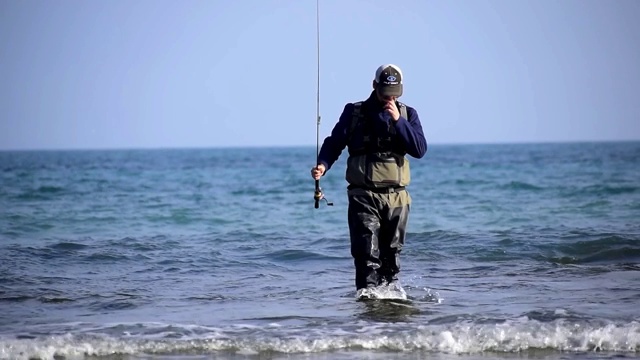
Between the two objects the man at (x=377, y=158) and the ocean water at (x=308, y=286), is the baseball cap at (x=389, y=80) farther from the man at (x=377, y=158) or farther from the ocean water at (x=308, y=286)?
the ocean water at (x=308, y=286)

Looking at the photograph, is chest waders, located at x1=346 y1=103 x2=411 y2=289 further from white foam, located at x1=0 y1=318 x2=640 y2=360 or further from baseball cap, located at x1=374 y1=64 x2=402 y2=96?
white foam, located at x1=0 y1=318 x2=640 y2=360

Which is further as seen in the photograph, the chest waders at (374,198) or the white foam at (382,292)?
the white foam at (382,292)

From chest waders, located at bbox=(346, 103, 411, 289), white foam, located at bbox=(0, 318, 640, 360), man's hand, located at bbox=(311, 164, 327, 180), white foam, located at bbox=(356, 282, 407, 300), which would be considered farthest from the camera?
white foam, located at bbox=(356, 282, 407, 300)

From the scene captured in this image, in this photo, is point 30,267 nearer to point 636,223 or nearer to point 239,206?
point 636,223

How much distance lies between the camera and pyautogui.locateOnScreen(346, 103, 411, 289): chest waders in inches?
284

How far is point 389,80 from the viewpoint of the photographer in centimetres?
703

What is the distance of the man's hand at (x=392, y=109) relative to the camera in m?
7.01

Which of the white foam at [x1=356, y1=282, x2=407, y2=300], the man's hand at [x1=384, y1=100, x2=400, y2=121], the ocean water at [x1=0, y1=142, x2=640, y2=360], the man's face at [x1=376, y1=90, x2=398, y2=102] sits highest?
the man's face at [x1=376, y1=90, x2=398, y2=102]

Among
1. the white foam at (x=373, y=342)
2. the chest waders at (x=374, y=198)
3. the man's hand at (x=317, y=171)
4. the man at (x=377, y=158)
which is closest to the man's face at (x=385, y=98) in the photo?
the man at (x=377, y=158)

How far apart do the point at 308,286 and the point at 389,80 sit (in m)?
2.67

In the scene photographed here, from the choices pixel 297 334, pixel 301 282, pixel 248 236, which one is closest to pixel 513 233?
pixel 248 236

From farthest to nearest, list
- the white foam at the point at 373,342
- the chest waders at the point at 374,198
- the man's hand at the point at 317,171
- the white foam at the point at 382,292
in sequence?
the white foam at the point at 382,292, the chest waders at the point at 374,198, the man's hand at the point at 317,171, the white foam at the point at 373,342

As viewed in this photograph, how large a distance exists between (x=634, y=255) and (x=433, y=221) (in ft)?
17.0

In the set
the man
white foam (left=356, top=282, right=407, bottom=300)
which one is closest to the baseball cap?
the man
